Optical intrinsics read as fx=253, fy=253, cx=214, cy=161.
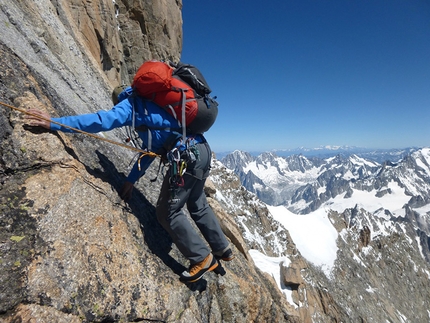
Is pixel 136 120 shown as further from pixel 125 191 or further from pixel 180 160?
pixel 125 191

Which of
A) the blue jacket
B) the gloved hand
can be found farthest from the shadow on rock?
the blue jacket

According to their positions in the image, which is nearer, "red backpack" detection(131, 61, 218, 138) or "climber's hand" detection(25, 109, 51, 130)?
"climber's hand" detection(25, 109, 51, 130)

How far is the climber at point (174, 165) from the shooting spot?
5.14 meters

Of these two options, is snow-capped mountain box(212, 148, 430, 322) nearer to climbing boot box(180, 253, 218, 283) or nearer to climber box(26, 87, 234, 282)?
climbing boot box(180, 253, 218, 283)

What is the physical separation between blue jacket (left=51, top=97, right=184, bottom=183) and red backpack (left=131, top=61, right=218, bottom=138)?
180mm

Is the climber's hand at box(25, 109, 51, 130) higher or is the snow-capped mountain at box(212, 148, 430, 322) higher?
the climber's hand at box(25, 109, 51, 130)

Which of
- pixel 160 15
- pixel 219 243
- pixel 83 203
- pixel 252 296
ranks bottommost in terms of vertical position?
pixel 252 296

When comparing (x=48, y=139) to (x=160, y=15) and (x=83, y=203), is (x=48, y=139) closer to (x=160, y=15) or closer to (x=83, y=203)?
(x=83, y=203)

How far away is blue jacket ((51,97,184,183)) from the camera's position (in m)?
4.90

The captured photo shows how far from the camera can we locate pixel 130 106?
534 cm

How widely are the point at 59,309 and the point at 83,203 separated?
193cm

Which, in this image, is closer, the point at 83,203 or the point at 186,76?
the point at 83,203

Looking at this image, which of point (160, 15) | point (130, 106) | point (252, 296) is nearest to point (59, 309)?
point (130, 106)

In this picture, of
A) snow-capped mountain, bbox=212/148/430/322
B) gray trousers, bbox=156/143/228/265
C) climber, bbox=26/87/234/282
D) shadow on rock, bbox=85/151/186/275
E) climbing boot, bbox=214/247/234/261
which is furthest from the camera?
snow-capped mountain, bbox=212/148/430/322
